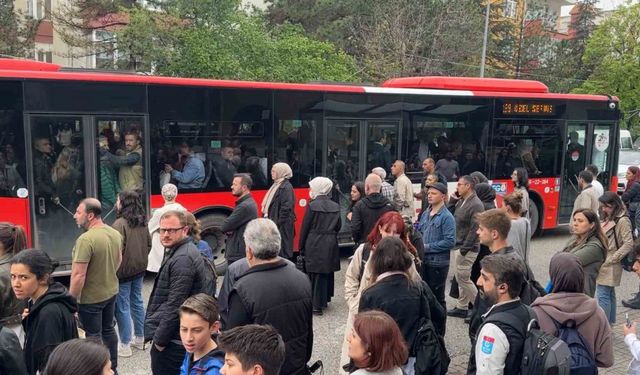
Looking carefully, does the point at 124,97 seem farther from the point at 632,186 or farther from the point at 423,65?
the point at 423,65

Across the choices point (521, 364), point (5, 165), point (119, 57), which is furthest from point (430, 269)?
point (119, 57)

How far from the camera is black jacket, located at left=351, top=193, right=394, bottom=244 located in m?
7.32

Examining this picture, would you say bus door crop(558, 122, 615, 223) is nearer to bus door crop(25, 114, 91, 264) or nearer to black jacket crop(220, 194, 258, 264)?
black jacket crop(220, 194, 258, 264)

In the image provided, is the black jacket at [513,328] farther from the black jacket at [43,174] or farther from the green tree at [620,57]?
the green tree at [620,57]

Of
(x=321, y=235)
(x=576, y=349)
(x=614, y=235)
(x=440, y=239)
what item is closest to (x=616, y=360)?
(x=614, y=235)

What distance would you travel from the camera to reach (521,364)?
11.4 feet

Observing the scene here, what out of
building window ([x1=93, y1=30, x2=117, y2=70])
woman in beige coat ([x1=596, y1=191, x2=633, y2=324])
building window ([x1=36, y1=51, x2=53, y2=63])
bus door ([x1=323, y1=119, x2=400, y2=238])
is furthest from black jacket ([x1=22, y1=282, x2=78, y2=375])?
building window ([x1=36, y1=51, x2=53, y2=63])

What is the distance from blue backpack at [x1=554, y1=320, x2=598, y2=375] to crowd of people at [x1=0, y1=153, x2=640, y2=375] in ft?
0.05

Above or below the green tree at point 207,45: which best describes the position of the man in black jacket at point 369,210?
below

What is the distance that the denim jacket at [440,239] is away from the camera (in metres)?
6.67

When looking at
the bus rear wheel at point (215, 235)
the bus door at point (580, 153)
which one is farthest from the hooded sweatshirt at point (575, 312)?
the bus door at point (580, 153)

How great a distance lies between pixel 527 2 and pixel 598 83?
28.5 ft

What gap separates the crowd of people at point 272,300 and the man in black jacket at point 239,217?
0.03 metres

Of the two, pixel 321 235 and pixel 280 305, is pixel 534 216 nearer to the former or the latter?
pixel 321 235
